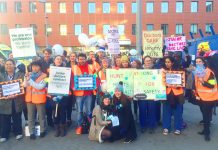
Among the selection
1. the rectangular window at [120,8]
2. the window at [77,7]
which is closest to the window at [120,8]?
the rectangular window at [120,8]

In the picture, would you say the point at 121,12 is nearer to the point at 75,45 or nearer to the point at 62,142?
the point at 75,45

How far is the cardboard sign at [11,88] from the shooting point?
241 inches

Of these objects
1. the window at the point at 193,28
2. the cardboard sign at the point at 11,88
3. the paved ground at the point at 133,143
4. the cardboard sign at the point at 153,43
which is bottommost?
the paved ground at the point at 133,143

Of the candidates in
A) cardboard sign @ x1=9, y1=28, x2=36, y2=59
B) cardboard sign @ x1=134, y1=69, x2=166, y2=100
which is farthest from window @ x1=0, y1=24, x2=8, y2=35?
cardboard sign @ x1=134, y1=69, x2=166, y2=100

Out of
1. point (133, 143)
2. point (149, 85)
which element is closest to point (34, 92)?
point (133, 143)

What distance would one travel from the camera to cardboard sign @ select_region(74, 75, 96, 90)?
673 cm

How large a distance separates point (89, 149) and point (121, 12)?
132ft

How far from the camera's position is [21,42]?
712 cm

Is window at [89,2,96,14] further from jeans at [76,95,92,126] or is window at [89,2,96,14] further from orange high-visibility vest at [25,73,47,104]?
orange high-visibility vest at [25,73,47,104]

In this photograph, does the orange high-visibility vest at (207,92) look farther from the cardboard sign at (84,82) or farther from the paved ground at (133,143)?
the cardboard sign at (84,82)

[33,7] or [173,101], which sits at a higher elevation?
[33,7]

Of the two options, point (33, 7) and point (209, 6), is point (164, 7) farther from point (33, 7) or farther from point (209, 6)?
point (33, 7)

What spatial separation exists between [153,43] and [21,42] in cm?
388

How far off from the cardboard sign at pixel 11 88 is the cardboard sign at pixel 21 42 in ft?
3.59
